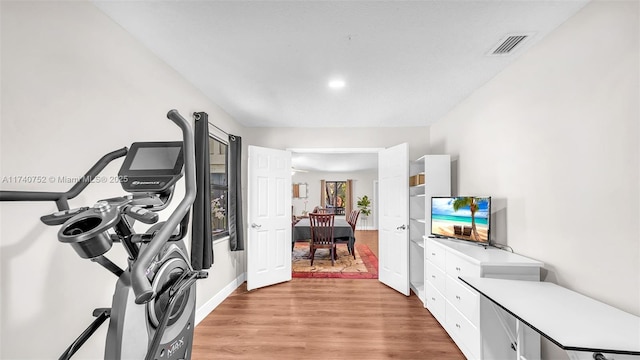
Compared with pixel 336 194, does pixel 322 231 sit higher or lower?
lower

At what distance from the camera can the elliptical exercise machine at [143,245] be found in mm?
936

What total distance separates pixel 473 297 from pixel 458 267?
0.31 metres

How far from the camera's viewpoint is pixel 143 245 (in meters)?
1.11

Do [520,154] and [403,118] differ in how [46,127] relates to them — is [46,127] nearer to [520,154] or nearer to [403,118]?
[520,154]

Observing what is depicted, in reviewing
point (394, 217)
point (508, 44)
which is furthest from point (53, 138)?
point (394, 217)

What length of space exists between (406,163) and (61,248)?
3.51 m

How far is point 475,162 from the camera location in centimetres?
303

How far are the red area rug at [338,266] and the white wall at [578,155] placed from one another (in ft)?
8.48

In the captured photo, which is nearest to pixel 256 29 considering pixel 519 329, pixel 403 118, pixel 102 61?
pixel 102 61

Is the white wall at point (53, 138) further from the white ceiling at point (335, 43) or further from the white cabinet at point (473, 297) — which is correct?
the white cabinet at point (473, 297)

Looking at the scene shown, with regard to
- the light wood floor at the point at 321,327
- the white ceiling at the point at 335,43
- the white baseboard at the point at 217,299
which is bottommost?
the light wood floor at the point at 321,327

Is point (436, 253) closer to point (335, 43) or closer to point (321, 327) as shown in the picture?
point (321, 327)

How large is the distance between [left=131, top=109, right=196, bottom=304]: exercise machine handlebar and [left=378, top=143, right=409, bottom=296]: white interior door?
308 cm

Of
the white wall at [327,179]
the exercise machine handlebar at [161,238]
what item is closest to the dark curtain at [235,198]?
the exercise machine handlebar at [161,238]
